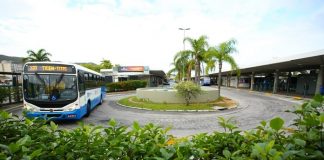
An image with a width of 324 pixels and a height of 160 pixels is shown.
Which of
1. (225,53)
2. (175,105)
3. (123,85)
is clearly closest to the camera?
(175,105)

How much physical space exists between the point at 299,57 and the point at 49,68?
69.2 ft

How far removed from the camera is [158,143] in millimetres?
1853

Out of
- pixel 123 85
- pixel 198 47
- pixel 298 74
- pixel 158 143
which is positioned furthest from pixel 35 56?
pixel 298 74

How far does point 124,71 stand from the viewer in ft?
145

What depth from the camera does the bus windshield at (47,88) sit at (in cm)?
938

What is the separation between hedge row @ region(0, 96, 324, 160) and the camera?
1.33 metres

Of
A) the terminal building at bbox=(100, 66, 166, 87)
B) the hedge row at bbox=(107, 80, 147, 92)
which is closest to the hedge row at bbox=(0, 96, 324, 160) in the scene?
the hedge row at bbox=(107, 80, 147, 92)

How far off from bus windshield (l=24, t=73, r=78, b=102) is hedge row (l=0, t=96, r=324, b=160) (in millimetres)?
8120

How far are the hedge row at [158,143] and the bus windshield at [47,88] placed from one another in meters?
8.12

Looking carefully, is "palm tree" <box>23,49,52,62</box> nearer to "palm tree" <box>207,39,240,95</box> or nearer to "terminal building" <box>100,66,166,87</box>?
"terminal building" <box>100,66,166,87</box>

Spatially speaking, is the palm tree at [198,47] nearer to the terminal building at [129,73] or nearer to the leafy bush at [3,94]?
the leafy bush at [3,94]

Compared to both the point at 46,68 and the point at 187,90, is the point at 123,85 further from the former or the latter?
the point at 46,68

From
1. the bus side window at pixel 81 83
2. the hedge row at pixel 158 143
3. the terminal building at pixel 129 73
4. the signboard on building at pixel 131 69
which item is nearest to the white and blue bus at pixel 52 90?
the bus side window at pixel 81 83

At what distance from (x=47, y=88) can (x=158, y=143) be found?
9594mm
